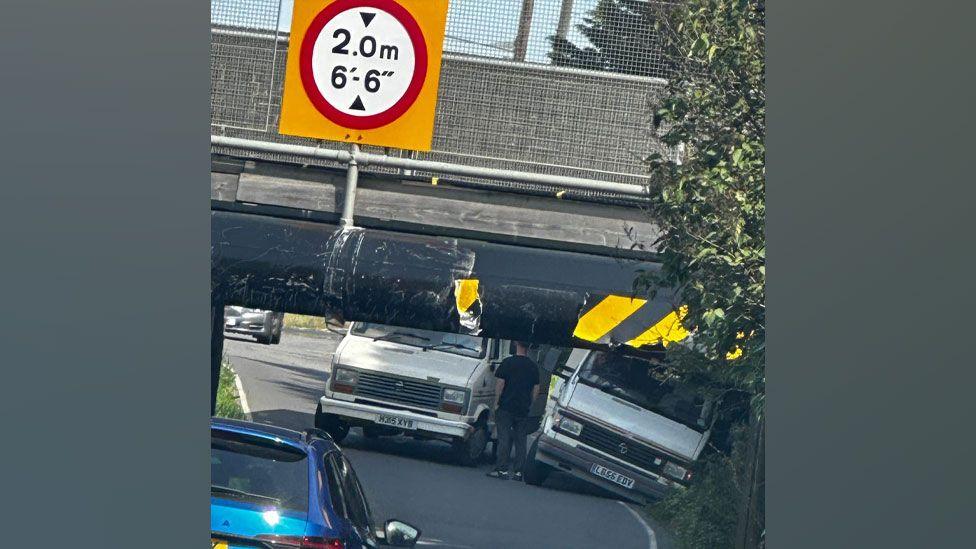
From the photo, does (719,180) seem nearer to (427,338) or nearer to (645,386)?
(645,386)

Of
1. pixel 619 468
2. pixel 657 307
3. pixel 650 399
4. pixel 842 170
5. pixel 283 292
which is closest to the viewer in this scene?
pixel 842 170

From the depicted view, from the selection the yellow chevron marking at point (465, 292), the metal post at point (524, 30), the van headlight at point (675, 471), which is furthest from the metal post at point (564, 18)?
the van headlight at point (675, 471)

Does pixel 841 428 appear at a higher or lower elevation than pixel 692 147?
lower

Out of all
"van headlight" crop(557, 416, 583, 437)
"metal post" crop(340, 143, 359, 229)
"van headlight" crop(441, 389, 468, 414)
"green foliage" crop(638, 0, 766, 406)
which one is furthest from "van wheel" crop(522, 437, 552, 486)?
"green foliage" crop(638, 0, 766, 406)

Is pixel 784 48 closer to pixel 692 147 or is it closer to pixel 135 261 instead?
pixel 135 261

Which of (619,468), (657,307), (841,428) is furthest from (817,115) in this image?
(619,468)

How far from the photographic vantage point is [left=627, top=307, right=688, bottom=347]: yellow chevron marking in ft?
14.3

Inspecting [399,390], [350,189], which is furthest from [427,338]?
[350,189]

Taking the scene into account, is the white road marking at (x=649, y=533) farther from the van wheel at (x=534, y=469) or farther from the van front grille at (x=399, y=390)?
the van front grille at (x=399, y=390)

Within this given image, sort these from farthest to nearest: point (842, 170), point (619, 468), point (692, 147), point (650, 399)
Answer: point (619, 468)
point (650, 399)
point (692, 147)
point (842, 170)

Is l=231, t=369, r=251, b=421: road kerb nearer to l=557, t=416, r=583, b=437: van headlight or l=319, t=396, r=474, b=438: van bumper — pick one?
l=319, t=396, r=474, b=438: van bumper

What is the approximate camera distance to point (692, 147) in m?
4.02

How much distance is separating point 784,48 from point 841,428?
2.53 ft

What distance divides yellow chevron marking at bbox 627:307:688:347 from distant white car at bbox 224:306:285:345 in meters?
1.71
